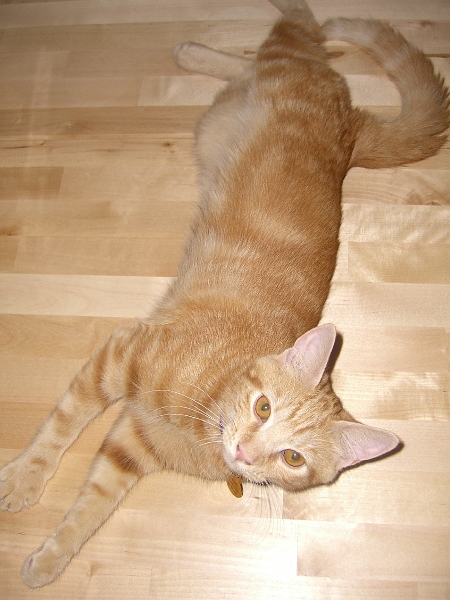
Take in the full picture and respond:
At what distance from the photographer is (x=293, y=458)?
1373mm

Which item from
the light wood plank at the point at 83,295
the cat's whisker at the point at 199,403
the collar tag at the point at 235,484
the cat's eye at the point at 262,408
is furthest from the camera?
the light wood plank at the point at 83,295

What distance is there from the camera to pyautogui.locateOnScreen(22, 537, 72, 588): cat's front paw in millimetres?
1616

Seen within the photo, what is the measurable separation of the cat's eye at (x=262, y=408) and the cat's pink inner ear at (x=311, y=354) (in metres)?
0.12

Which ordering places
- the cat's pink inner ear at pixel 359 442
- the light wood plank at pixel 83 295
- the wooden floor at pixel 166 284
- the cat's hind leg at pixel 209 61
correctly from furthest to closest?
1. the cat's hind leg at pixel 209 61
2. the light wood plank at pixel 83 295
3. the wooden floor at pixel 166 284
4. the cat's pink inner ear at pixel 359 442

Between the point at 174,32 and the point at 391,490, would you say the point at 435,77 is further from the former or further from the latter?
the point at 391,490

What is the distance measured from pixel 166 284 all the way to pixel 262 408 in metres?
0.86

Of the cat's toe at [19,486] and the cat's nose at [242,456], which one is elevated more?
the cat's nose at [242,456]

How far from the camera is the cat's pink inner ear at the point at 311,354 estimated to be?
1.24m

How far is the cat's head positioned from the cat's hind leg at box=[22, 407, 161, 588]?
0.52m

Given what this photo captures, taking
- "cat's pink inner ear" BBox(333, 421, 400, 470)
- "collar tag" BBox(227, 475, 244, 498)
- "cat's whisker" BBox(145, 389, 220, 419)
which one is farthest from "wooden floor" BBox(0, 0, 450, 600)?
"cat's pink inner ear" BBox(333, 421, 400, 470)

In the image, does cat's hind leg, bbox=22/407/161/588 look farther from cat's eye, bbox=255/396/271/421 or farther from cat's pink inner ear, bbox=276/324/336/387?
cat's pink inner ear, bbox=276/324/336/387

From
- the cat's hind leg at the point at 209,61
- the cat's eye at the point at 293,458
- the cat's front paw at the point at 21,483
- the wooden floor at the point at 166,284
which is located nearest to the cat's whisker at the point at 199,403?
the cat's eye at the point at 293,458

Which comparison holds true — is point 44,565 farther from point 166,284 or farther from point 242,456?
point 166,284

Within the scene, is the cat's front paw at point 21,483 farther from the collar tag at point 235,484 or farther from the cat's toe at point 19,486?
the collar tag at point 235,484
